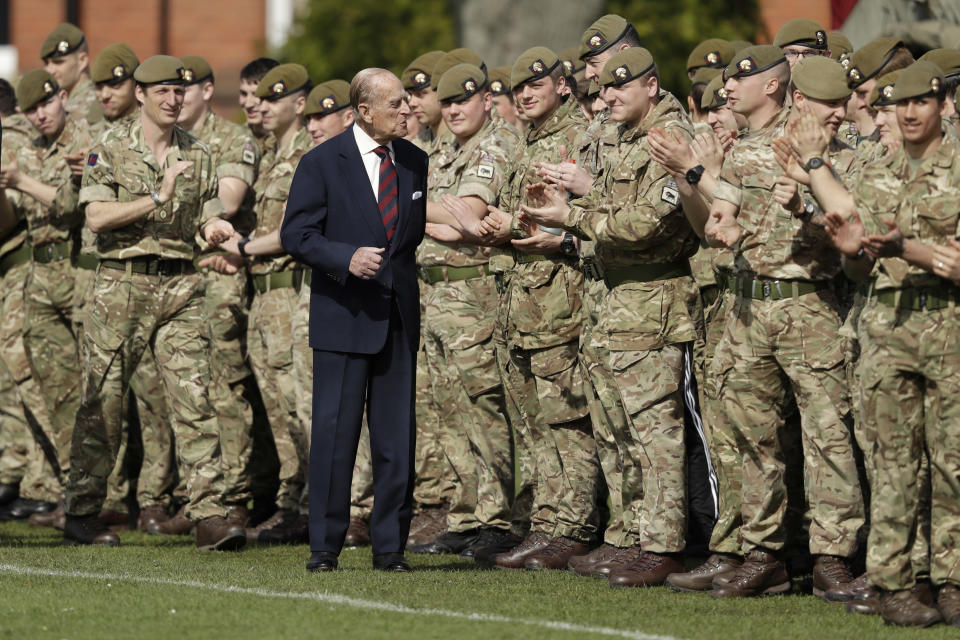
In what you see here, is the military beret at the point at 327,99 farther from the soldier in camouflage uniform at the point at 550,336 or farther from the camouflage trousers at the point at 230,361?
the soldier in camouflage uniform at the point at 550,336

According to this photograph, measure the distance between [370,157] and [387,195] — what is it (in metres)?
0.21

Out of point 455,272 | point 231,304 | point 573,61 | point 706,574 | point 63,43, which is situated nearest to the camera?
point 706,574

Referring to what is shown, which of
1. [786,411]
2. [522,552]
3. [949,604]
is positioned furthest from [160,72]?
[949,604]

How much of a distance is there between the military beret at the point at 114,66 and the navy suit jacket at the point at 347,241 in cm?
278

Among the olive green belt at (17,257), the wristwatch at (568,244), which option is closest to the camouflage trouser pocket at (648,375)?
the wristwatch at (568,244)

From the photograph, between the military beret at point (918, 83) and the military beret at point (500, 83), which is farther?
the military beret at point (500, 83)

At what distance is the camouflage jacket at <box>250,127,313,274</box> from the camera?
1097 cm

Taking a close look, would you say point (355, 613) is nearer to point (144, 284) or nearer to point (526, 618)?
point (526, 618)

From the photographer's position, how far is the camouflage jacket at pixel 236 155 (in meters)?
10.9

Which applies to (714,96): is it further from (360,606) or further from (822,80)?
(360,606)

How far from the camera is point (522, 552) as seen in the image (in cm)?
959

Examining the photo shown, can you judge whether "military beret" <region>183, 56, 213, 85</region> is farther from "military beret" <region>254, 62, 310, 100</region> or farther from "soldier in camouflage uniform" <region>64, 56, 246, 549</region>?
"soldier in camouflage uniform" <region>64, 56, 246, 549</region>

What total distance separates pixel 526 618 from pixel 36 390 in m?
5.54

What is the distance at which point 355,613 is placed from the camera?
7633 millimetres
